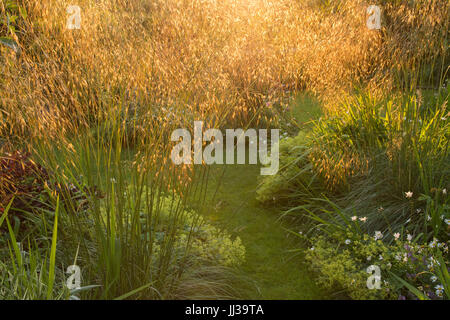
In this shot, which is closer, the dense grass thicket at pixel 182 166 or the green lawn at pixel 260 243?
the dense grass thicket at pixel 182 166

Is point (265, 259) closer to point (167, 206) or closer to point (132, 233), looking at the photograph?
point (167, 206)

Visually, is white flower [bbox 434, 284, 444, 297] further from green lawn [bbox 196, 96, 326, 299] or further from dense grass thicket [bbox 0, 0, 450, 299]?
green lawn [bbox 196, 96, 326, 299]

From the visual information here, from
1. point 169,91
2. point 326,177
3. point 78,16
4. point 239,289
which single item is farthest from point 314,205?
point 78,16

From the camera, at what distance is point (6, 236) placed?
2.42 metres

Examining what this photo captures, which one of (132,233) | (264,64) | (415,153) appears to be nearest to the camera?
(132,233)

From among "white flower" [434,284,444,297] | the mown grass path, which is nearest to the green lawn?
the mown grass path

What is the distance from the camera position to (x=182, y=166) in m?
2.11

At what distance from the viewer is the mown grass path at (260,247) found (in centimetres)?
244

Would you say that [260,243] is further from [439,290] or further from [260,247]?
[439,290]

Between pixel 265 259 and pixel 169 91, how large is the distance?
1.43 meters

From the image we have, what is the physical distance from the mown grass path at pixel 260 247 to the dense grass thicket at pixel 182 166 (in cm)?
4

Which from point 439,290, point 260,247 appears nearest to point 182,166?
point 260,247

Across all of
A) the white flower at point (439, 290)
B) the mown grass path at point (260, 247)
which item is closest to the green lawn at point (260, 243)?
the mown grass path at point (260, 247)

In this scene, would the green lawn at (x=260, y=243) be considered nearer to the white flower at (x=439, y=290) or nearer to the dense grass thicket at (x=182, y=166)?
the dense grass thicket at (x=182, y=166)
